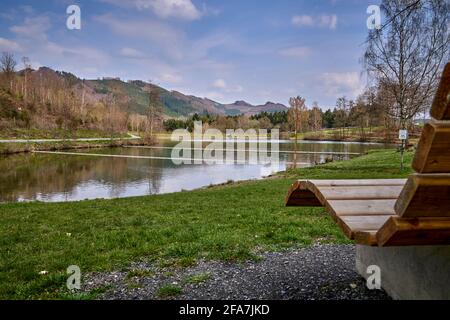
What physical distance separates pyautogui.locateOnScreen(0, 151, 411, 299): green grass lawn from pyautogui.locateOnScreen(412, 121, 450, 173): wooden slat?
10.3 feet

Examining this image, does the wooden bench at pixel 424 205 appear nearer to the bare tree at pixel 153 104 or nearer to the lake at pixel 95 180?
the lake at pixel 95 180

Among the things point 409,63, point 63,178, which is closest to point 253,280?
point 63,178

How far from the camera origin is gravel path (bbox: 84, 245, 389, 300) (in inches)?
130

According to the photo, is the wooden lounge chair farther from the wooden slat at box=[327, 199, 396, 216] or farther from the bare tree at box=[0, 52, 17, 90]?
the bare tree at box=[0, 52, 17, 90]

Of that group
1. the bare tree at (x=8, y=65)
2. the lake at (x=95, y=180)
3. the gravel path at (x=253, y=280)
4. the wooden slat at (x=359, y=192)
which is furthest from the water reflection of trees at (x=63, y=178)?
the bare tree at (x=8, y=65)

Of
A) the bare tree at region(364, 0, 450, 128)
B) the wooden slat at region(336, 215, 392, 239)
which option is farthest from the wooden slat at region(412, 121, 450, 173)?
the bare tree at region(364, 0, 450, 128)

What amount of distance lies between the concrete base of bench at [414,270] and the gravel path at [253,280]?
0.21 m

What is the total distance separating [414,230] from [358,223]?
0.58m

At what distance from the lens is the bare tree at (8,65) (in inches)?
2842

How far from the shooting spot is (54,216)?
8.64 metres

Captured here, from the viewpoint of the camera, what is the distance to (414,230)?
5.68ft
